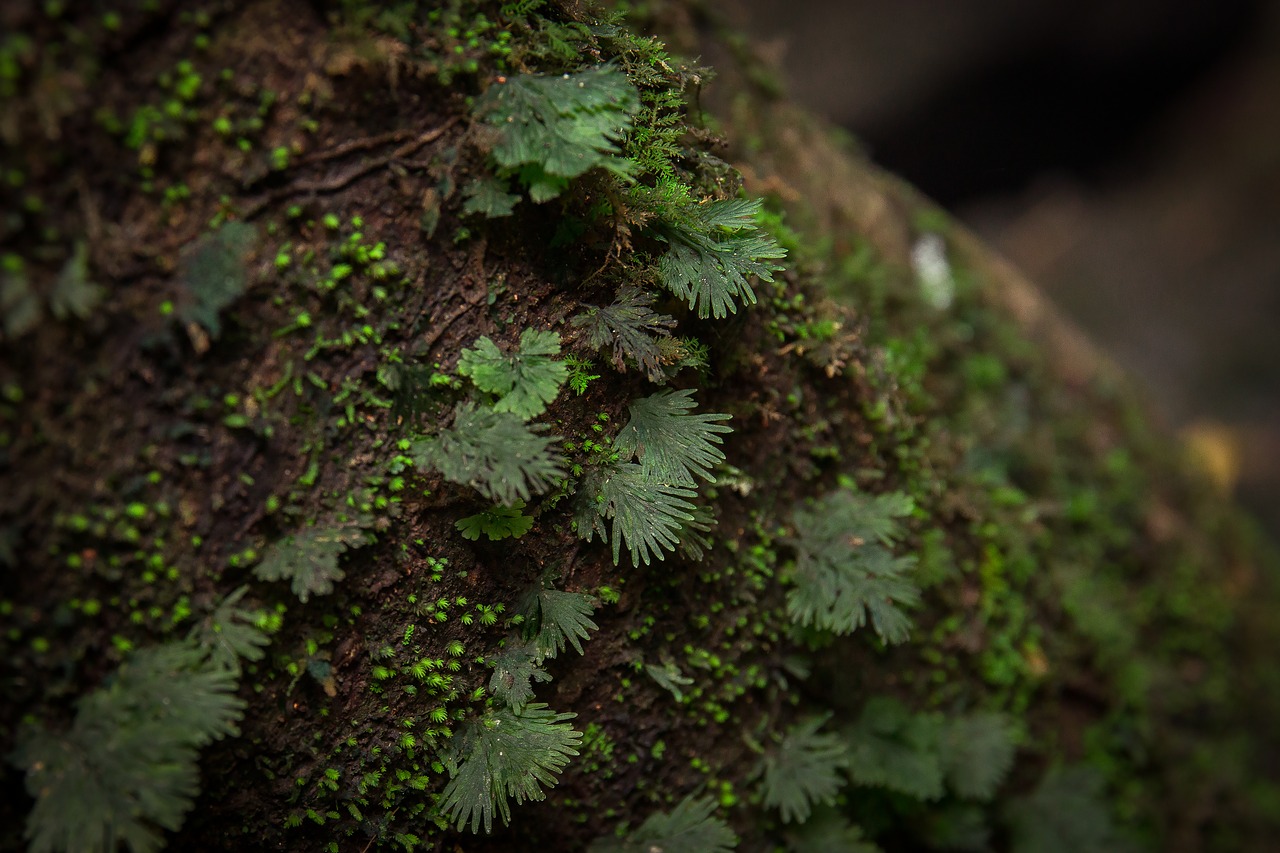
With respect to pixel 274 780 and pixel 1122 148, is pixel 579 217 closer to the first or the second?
pixel 274 780

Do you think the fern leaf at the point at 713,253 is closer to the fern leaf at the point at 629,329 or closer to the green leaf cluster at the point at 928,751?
the fern leaf at the point at 629,329

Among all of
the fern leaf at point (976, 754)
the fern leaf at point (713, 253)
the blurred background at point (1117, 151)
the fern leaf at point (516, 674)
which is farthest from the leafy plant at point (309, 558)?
the blurred background at point (1117, 151)

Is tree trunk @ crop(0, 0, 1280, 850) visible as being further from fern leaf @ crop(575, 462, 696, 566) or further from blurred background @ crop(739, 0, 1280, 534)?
blurred background @ crop(739, 0, 1280, 534)

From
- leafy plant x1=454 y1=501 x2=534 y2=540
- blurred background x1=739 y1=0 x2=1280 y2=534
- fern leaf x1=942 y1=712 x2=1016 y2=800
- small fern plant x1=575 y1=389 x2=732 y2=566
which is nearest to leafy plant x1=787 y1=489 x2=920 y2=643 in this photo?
small fern plant x1=575 y1=389 x2=732 y2=566

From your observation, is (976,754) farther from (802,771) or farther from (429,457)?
(429,457)

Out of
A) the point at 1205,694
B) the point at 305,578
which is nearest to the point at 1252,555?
the point at 1205,694

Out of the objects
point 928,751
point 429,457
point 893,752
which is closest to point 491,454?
point 429,457
